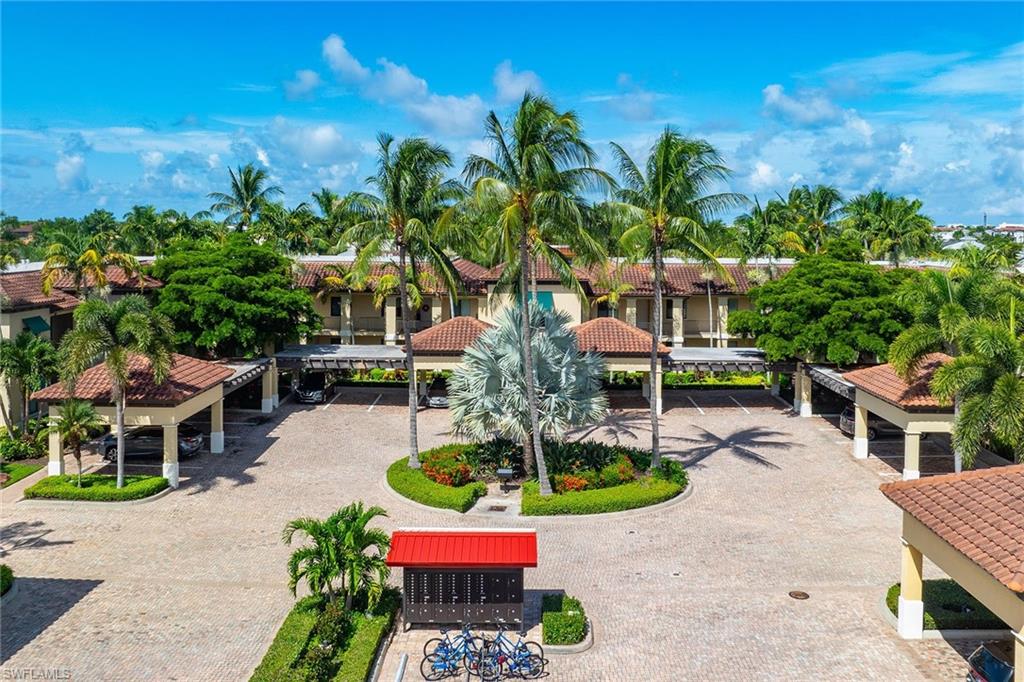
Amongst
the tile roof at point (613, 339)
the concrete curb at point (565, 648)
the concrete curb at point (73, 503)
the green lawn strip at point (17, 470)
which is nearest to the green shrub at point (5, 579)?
the concrete curb at point (73, 503)

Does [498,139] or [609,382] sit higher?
[498,139]

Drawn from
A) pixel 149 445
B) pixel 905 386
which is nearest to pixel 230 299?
pixel 149 445

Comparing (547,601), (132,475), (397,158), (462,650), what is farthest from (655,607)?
(132,475)

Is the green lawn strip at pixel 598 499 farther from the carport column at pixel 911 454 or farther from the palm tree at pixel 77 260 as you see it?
the palm tree at pixel 77 260

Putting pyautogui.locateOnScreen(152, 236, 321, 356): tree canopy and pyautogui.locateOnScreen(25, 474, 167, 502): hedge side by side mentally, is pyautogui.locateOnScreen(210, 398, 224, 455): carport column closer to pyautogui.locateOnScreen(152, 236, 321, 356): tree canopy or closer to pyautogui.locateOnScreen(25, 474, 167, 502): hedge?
pyautogui.locateOnScreen(25, 474, 167, 502): hedge

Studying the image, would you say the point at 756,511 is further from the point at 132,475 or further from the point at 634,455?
the point at 132,475

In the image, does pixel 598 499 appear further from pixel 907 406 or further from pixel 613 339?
pixel 613 339
